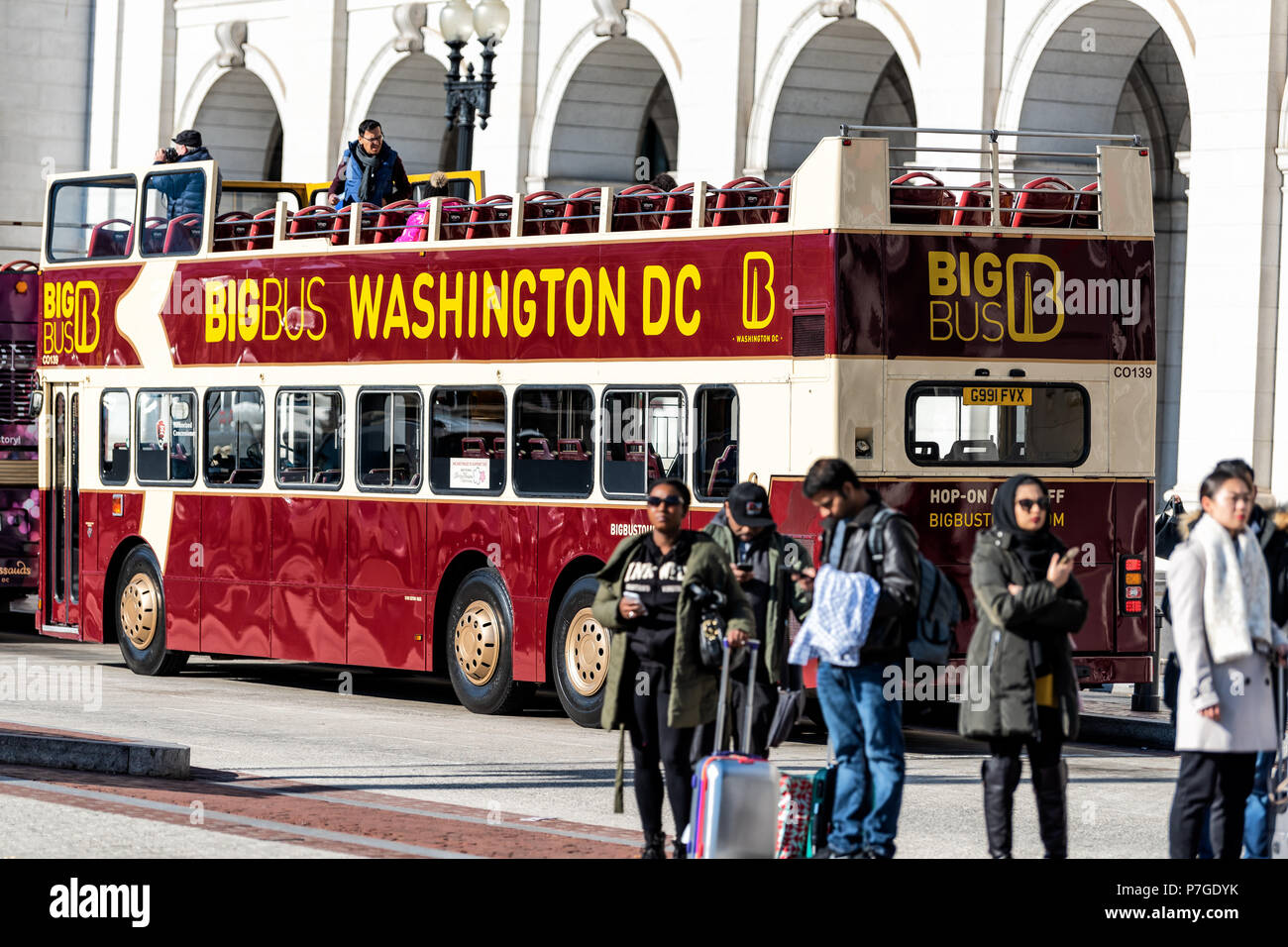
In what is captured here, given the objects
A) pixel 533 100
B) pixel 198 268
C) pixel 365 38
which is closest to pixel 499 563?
pixel 198 268

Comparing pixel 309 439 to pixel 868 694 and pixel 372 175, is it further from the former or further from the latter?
pixel 868 694

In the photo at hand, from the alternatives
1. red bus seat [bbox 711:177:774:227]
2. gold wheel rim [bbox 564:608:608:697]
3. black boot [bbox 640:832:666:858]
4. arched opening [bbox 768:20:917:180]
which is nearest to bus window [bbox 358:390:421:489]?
gold wheel rim [bbox 564:608:608:697]

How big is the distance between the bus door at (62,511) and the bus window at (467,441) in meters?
5.02

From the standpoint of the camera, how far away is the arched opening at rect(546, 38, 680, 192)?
31969mm

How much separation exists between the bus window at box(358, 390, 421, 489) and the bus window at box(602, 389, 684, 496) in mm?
2091

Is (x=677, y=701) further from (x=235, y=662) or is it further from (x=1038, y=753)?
(x=235, y=662)

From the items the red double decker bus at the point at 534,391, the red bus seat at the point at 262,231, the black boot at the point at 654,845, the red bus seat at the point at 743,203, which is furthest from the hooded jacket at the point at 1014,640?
the red bus seat at the point at 262,231

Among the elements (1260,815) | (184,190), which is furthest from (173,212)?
(1260,815)

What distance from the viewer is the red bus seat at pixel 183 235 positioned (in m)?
19.8

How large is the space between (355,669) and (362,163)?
17.4ft

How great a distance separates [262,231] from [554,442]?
160 inches

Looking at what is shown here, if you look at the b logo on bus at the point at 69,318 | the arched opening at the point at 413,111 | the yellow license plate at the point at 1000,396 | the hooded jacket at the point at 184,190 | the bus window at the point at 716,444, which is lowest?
the bus window at the point at 716,444

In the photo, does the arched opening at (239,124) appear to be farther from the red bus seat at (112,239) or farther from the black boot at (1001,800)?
the black boot at (1001,800)

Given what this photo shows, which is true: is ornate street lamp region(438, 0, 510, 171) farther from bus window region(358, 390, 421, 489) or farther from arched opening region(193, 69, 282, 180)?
arched opening region(193, 69, 282, 180)
